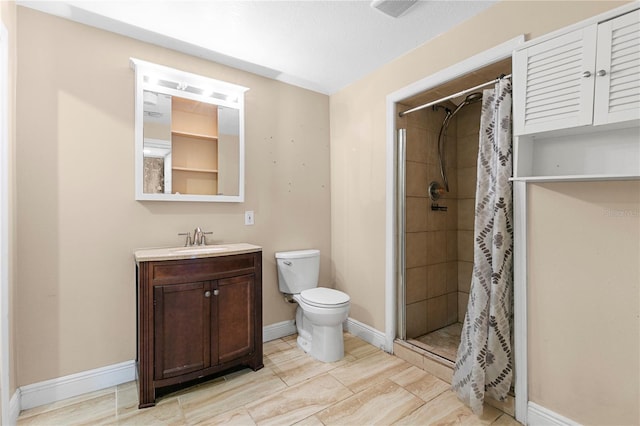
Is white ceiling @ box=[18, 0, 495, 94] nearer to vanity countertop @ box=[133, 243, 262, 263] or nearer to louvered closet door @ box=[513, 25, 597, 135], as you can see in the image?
louvered closet door @ box=[513, 25, 597, 135]

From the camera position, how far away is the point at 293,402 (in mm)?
1751

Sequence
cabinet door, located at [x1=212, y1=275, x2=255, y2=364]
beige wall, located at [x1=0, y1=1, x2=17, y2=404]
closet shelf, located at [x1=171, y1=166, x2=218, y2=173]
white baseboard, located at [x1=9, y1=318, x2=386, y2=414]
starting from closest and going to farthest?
beige wall, located at [x1=0, y1=1, x2=17, y2=404] → white baseboard, located at [x1=9, y1=318, x2=386, y2=414] → cabinet door, located at [x1=212, y1=275, x2=255, y2=364] → closet shelf, located at [x1=171, y1=166, x2=218, y2=173]

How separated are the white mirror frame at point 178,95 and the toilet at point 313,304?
743mm

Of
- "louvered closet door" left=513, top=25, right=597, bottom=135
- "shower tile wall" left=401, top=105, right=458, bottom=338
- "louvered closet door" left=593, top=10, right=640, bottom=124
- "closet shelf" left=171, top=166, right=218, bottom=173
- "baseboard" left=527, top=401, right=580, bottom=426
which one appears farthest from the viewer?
"shower tile wall" left=401, top=105, right=458, bottom=338

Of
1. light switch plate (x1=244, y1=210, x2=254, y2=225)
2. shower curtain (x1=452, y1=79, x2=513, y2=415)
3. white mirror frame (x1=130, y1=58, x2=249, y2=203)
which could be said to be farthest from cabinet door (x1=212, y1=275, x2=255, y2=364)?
shower curtain (x1=452, y1=79, x2=513, y2=415)

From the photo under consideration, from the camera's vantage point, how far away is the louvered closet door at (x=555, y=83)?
1.24m

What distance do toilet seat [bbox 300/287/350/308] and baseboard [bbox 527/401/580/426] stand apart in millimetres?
1188

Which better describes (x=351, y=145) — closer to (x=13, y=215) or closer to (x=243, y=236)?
(x=243, y=236)

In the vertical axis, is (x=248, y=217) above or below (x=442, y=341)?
above

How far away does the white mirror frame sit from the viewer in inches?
79.0

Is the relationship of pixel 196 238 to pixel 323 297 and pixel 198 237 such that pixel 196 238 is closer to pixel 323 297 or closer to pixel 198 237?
pixel 198 237

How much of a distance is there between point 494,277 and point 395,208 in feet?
3.08

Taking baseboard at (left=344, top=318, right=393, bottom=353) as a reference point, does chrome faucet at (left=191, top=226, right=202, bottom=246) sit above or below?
above

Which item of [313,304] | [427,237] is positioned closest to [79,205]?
[313,304]
